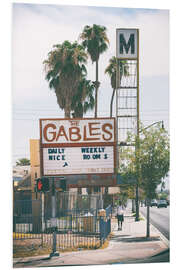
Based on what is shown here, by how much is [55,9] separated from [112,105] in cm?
537

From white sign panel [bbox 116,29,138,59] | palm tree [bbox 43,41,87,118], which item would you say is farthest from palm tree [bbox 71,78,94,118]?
white sign panel [bbox 116,29,138,59]

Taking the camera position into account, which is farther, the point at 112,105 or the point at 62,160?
the point at 112,105

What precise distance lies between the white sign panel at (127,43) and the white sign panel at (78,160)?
4461 mm

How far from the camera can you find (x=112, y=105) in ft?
74.2

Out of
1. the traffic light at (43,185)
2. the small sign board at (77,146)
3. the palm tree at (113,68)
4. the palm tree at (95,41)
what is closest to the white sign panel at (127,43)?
the palm tree at (113,68)

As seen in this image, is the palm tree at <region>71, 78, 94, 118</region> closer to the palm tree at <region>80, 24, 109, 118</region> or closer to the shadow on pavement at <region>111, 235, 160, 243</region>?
the palm tree at <region>80, 24, 109, 118</region>

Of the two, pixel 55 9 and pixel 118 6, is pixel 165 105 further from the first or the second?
pixel 55 9

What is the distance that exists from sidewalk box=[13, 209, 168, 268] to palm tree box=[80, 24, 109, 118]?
6064mm

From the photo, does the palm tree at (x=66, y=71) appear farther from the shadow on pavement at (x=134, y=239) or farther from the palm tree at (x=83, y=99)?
the shadow on pavement at (x=134, y=239)

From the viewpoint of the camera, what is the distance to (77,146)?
68.4 feet

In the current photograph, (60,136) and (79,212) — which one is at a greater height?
(60,136)

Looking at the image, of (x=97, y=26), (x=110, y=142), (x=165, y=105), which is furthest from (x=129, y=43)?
(x=110, y=142)

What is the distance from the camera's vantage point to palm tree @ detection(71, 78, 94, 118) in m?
25.3

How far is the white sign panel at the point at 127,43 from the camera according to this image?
21.0 metres
